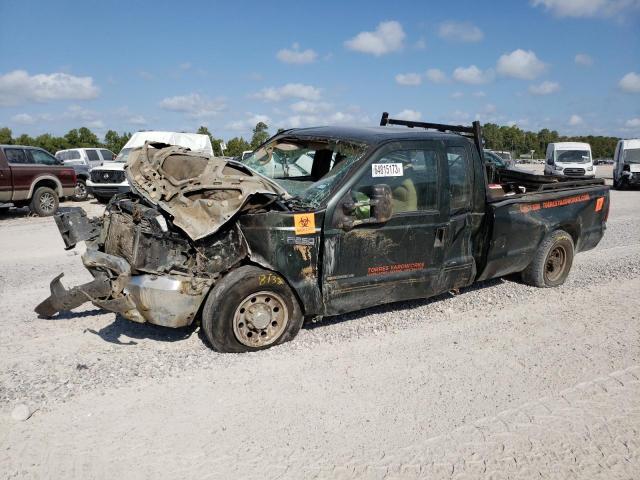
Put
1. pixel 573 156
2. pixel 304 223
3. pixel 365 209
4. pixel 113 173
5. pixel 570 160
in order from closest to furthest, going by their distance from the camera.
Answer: pixel 304 223 → pixel 365 209 → pixel 113 173 → pixel 570 160 → pixel 573 156

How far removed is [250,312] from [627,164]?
2358cm

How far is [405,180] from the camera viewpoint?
4844 millimetres

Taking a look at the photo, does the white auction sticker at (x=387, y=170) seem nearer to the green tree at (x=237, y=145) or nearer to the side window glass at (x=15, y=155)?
the side window glass at (x=15, y=155)

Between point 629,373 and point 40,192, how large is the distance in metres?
14.0

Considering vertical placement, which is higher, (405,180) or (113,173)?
(405,180)

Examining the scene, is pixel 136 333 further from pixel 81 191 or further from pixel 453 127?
pixel 81 191

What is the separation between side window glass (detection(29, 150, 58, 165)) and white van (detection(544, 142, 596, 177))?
21439 mm

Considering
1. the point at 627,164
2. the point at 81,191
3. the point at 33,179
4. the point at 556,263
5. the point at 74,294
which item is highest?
the point at 627,164

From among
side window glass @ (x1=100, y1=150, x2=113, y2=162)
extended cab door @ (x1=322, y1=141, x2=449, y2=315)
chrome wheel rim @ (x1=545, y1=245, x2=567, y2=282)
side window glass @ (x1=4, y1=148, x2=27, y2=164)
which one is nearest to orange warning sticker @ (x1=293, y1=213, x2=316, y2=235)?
extended cab door @ (x1=322, y1=141, x2=449, y2=315)

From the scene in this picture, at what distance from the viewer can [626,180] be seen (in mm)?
22906

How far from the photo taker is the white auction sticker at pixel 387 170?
466cm

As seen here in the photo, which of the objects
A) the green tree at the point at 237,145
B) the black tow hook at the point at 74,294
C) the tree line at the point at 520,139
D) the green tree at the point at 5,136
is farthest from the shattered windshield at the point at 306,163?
the tree line at the point at 520,139

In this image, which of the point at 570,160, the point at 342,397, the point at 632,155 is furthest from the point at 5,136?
the point at 342,397

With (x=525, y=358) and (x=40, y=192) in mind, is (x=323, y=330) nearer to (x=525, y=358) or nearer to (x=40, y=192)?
(x=525, y=358)
